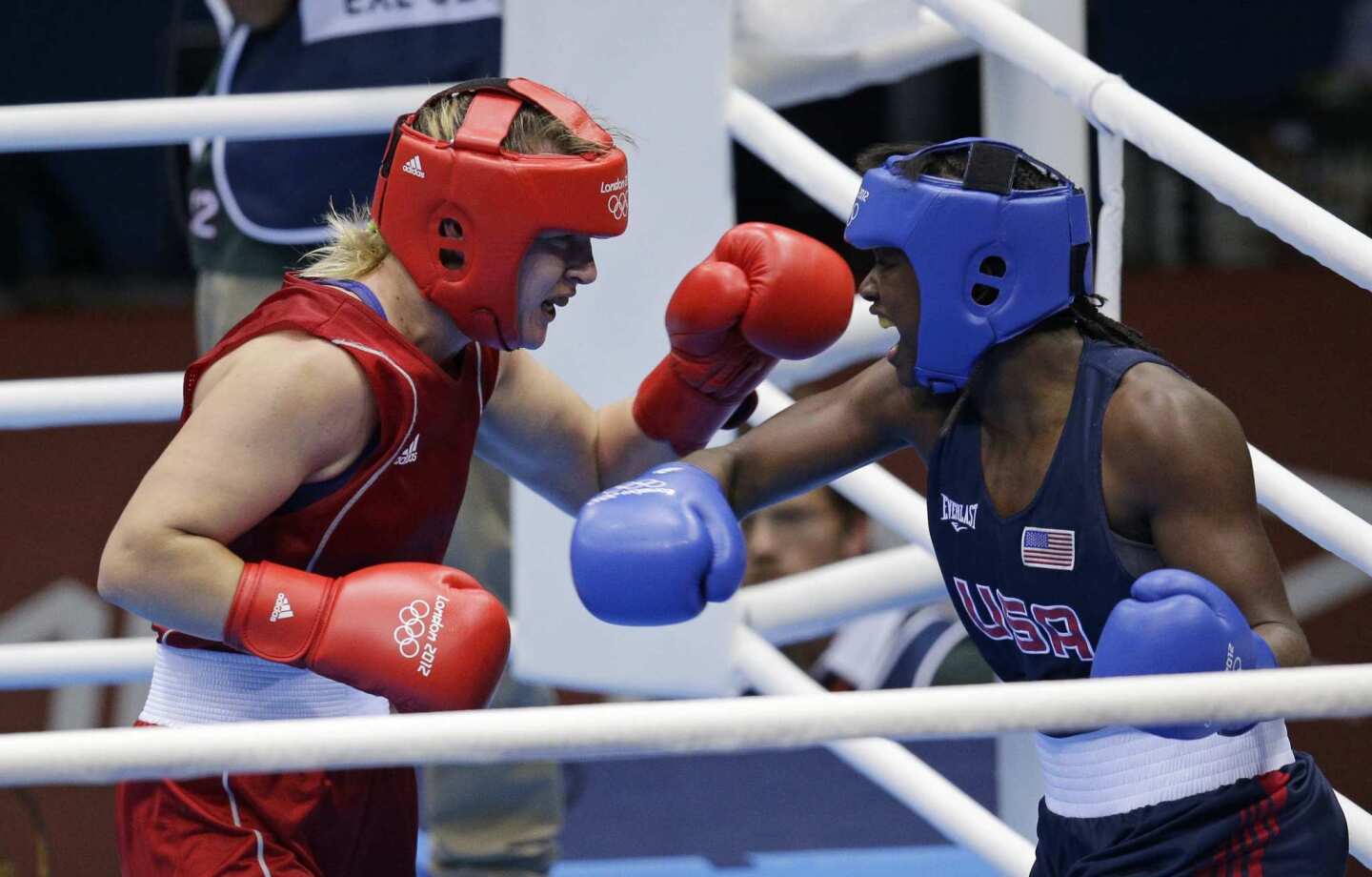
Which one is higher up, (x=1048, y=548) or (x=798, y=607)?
(x=1048, y=548)

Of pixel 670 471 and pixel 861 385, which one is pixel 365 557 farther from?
pixel 861 385

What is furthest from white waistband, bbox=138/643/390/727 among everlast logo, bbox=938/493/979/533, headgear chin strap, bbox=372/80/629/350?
everlast logo, bbox=938/493/979/533

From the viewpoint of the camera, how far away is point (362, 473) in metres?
1.88

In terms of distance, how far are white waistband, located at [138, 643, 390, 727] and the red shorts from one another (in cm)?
7

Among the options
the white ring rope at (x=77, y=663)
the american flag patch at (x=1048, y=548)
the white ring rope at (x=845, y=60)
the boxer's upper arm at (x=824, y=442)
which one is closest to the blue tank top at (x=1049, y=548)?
the american flag patch at (x=1048, y=548)

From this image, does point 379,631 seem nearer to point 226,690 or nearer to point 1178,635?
point 226,690

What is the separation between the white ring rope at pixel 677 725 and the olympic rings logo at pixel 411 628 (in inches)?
14.8

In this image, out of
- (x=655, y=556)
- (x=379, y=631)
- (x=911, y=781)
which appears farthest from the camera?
(x=911, y=781)

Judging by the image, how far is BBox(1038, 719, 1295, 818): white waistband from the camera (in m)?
1.84

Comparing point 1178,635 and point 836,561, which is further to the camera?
point 836,561

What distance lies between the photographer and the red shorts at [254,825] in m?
1.85

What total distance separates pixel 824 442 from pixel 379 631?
62 centimetres

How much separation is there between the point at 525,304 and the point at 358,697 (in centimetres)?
46

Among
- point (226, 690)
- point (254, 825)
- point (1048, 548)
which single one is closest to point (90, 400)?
point (226, 690)
